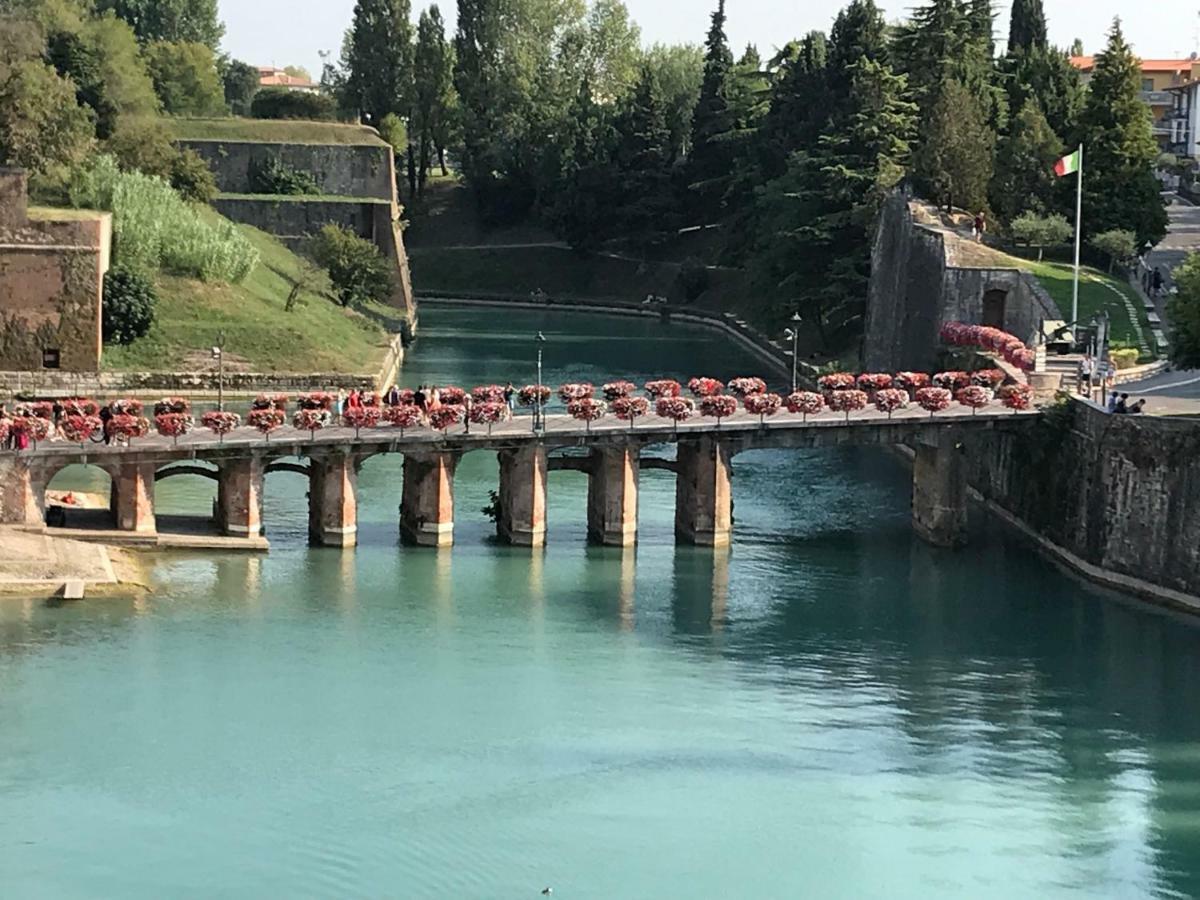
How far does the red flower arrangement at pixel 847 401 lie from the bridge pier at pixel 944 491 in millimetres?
1616

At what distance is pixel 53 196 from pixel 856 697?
46.4 m

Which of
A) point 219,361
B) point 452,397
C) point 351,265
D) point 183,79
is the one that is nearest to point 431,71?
point 183,79

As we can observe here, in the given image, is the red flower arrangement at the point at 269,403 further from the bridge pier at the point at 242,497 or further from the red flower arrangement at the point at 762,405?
the red flower arrangement at the point at 762,405

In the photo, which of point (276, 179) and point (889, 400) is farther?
point (276, 179)

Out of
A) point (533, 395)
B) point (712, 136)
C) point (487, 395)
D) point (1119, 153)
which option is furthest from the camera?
point (712, 136)

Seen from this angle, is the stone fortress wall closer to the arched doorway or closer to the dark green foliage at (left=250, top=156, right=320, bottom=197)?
the arched doorway

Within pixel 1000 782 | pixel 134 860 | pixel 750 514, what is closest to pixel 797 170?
pixel 750 514

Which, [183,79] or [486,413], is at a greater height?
[183,79]

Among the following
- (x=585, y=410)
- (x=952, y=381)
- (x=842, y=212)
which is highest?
(x=842, y=212)

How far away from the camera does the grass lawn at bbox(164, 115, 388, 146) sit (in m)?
109

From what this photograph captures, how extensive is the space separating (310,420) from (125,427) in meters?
3.79

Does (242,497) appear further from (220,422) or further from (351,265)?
(351,265)

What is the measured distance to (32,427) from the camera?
47938 millimetres

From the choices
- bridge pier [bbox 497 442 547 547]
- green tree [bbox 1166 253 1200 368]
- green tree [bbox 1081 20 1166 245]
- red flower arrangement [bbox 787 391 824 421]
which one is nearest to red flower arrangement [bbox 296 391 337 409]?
bridge pier [bbox 497 442 547 547]
